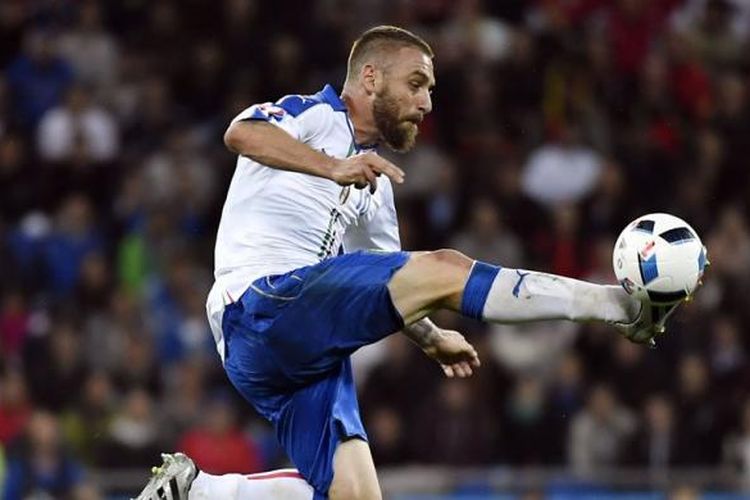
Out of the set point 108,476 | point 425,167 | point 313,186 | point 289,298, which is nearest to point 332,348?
point 289,298

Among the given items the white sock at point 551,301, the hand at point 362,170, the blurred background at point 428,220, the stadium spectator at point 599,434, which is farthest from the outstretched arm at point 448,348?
the stadium spectator at point 599,434

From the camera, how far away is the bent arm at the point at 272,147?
7.41m

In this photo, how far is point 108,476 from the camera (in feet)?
41.3

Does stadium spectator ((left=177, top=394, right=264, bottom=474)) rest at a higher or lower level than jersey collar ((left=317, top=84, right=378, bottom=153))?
lower

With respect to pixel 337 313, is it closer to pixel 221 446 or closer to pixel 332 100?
pixel 332 100

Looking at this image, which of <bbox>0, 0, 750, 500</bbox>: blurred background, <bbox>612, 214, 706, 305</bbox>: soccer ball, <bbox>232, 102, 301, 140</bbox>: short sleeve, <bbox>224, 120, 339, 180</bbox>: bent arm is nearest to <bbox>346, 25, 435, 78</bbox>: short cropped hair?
<bbox>232, 102, 301, 140</bbox>: short sleeve

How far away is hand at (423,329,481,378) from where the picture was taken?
26.9ft

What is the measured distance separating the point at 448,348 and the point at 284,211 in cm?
96

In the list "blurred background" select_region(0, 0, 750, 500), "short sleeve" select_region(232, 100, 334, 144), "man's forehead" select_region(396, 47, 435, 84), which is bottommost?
"blurred background" select_region(0, 0, 750, 500)

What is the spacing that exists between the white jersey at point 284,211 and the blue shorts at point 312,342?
133 mm

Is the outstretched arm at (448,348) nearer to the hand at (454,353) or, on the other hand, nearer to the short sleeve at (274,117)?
the hand at (454,353)

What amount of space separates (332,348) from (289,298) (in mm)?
270

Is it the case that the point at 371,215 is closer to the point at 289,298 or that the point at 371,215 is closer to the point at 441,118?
the point at 289,298

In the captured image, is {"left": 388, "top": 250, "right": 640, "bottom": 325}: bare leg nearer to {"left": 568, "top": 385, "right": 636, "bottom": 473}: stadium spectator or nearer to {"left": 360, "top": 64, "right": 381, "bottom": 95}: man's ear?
{"left": 360, "top": 64, "right": 381, "bottom": 95}: man's ear
